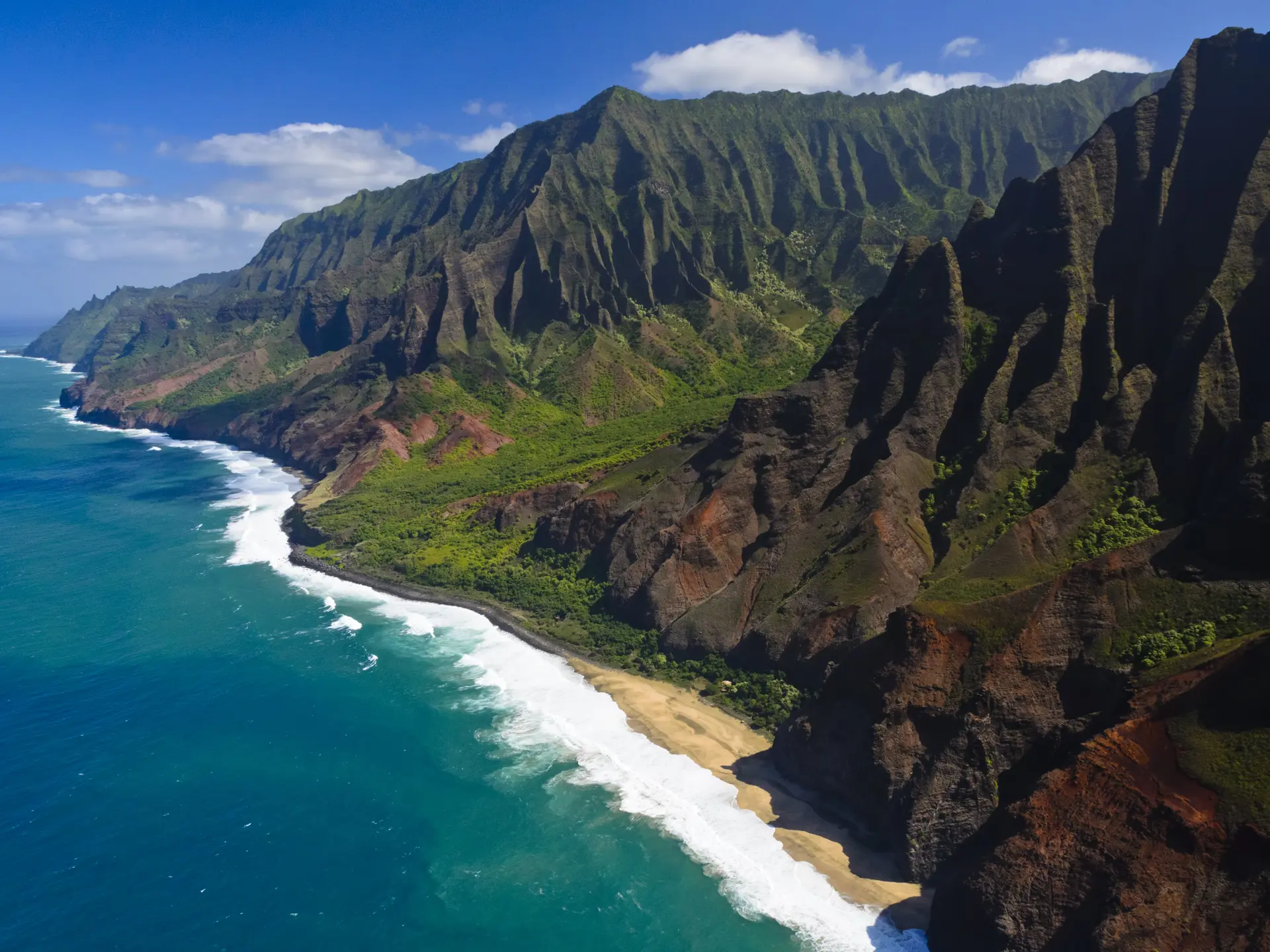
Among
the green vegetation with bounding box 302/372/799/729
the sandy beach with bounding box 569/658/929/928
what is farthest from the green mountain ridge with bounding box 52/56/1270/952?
the sandy beach with bounding box 569/658/929/928

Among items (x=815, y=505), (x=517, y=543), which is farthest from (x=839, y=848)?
(x=517, y=543)

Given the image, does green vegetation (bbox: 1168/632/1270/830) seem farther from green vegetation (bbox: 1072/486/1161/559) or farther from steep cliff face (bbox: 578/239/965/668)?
steep cliff face (bbox: 578/239/965/668)

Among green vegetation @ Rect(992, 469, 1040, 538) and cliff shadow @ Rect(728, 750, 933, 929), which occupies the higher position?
green vegetation @ Rect(992, 469, 1040, 538)

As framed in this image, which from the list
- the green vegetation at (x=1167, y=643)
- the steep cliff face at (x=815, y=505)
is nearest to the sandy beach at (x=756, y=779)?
the steep cliff face at (x=815, y=505)

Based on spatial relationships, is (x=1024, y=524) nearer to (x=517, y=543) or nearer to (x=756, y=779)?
(x=756, y=779)

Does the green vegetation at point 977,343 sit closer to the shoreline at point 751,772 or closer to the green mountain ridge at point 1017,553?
the green mountain ridge at point 1017,553

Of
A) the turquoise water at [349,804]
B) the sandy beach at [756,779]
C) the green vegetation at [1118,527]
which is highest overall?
the green vegetation at [1118,527]
